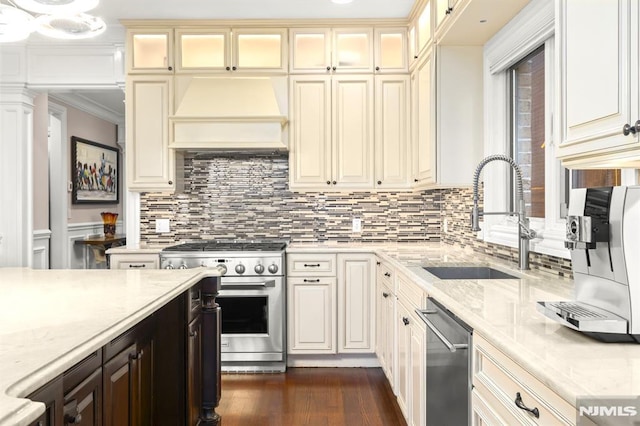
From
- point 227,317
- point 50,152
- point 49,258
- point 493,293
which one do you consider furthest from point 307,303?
point 50,152

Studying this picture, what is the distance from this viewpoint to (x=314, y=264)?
3.74 metres

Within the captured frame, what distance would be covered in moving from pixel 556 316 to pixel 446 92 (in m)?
2.27

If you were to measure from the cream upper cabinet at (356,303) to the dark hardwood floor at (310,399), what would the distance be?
22 cm

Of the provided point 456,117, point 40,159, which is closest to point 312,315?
point 456,117

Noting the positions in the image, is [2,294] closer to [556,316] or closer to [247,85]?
[556,316]

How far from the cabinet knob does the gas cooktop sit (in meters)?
2.70

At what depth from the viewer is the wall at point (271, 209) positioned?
13.9 feet

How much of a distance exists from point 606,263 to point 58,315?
4.91 ft

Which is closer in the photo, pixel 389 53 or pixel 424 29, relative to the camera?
pixel 424 29

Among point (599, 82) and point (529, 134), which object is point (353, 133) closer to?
point (529, 134)

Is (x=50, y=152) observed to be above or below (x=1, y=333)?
above

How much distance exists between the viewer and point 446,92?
322 centimetres

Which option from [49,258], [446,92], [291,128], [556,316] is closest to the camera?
[556,316]

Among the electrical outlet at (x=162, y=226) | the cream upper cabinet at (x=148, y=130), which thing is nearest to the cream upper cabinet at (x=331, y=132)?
the cream upper cabinet at (x=148, y=130)
